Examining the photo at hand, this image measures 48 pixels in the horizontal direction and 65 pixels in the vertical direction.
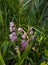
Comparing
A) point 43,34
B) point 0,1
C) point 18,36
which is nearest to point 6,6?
point 0,1

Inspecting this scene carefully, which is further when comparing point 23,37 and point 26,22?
point 26,22

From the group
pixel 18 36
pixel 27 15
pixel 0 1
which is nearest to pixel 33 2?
pixel 27 15

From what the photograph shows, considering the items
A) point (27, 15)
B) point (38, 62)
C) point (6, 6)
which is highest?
point (6, 6)

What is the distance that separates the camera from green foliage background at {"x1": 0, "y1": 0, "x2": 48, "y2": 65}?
2307 millimetres

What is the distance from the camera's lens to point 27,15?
8.65ft

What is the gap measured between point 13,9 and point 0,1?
218mm

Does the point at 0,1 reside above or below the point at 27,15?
above

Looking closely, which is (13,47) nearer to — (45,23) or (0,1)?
(45,23)

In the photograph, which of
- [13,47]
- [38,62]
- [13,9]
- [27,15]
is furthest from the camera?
[13,9]

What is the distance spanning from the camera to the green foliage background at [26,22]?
2307mm

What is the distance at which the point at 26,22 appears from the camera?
272 centimetres

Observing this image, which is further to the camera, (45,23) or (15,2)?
(15,2)

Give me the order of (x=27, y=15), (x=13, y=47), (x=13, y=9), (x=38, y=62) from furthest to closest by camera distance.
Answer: (x=13, y=9) < (x=27, y=15) < (x=13, y=47) < (x=38, y=62)

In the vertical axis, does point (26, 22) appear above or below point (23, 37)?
above
